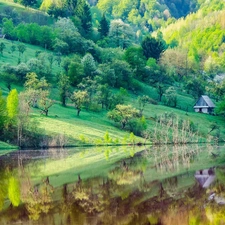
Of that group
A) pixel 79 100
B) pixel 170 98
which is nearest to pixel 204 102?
pixel 170 98

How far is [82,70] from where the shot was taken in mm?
111750

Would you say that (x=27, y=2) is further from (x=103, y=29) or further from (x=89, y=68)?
A: (x=89, y=68)

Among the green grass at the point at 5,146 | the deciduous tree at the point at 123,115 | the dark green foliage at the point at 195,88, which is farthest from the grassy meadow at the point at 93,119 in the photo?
the green grass at the point at 5,146

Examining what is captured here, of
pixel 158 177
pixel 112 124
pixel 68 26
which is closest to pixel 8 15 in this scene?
pixel 68 26

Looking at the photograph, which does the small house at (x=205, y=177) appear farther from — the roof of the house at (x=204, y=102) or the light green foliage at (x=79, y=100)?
the roof of the house at (x=204, y=102)

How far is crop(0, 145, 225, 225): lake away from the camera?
67.5 feet

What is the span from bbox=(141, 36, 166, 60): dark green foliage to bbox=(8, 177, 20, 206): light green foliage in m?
124

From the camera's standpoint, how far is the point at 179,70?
151500 millimetres

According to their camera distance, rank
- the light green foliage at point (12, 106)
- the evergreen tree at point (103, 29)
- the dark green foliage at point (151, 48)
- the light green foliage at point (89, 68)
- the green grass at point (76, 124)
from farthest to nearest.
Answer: the evergreen tree at point (103, 29) → the dark green foliage at point (151, 48) → the light green foliage at point (89, 68) → the green grass at point (76, 124) → the light green foliage at point (12, 106)

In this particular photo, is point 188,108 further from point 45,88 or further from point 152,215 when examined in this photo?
point 152,215

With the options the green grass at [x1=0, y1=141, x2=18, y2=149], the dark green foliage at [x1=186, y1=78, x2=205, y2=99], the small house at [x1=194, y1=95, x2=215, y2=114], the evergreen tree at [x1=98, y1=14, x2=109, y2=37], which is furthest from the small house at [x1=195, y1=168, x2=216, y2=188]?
the evergreen tree at [x1=98, y1=14, x2=109, y2=37]

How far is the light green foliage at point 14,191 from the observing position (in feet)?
83.9

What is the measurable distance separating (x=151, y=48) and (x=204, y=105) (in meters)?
43.5

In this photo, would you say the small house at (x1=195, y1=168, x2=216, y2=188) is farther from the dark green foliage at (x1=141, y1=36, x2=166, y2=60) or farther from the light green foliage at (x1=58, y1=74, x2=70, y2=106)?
the dark green foliage at (x1=141, y1=36, x2=166, y2=60)
